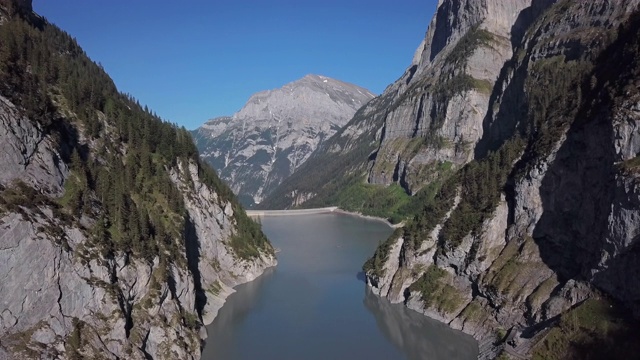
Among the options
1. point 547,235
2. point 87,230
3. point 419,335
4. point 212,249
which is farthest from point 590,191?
point 212,249

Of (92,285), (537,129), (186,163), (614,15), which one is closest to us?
(92,285)

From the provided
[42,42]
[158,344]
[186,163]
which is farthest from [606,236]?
[42,42]

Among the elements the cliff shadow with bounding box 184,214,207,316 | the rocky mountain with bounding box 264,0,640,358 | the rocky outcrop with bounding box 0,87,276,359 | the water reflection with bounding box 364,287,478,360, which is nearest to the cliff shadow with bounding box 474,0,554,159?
the rocky mountain with bounding box 264,0,640,358

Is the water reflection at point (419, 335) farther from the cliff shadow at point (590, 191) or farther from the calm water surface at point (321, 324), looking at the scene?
the cliff shadow at point (590, 191)

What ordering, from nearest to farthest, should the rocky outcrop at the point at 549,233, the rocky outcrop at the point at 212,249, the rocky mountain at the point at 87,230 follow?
the rocky mountain at the point at 87,230, the rocky outcrop at the point at 549,233, the rocky outcrop at the point at 212,249

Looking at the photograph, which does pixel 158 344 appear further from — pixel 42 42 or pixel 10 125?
pixel 42 42

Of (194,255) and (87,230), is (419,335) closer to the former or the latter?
(194,255)

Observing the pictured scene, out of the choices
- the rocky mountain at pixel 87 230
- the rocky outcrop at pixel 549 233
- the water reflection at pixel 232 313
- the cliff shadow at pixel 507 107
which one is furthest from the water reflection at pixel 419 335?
the cliff shadow at pixel 507 107
